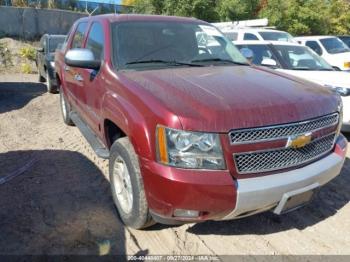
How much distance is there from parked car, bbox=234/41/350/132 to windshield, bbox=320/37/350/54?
6207mm

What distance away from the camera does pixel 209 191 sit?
9.07ft

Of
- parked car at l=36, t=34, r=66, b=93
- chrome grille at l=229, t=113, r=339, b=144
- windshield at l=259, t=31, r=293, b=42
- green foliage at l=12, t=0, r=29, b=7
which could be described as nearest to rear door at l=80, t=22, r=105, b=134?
chrome grille at l=229, t=113, r=339, b=144

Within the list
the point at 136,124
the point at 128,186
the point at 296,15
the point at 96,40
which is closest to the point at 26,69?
the point at 96,40

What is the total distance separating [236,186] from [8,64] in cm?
1613

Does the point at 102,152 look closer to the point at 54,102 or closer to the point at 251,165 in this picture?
the point at 251,165

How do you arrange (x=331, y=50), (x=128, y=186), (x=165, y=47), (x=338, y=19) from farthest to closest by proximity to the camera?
(x=338, y=19) → (x=331, y=50) → (x=165, y=47) → (x=128, y=186)

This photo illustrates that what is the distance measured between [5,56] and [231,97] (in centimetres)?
1610

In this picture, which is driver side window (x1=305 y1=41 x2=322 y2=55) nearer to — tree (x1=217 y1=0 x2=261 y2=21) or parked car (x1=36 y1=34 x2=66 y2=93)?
parked car (x1=36 y1=34 x2=66 y2=93)

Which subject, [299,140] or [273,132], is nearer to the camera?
[273,132]

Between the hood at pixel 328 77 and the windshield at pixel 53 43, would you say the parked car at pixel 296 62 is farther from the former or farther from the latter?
the windshield at pixel 53 43

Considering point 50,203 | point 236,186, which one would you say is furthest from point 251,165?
point 50,203

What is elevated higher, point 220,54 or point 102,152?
point 220,54

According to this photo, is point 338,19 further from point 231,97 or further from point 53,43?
point 231,97

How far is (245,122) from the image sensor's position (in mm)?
2818
